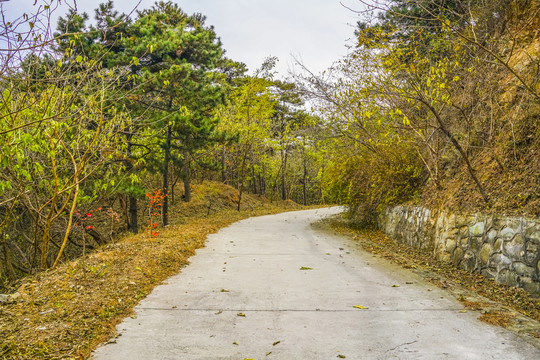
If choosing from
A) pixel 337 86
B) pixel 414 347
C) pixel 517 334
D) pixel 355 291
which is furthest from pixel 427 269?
pixel 337 86

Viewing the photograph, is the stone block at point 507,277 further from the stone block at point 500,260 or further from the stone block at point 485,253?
the stone block at point 485,253

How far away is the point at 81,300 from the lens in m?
4.98

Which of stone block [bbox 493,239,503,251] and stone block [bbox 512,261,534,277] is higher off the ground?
stone block [bbox 493,239,503,251]

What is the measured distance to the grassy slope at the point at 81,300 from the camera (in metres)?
3.77

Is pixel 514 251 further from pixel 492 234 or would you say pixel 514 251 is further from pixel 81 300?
pixel 81 300

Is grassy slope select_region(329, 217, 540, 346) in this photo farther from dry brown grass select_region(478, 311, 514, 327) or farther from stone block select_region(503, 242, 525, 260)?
stone block select_region(503, 242, 525, 260)

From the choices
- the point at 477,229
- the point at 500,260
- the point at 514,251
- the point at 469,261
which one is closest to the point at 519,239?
the point at 514,251

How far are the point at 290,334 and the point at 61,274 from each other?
13.6ft

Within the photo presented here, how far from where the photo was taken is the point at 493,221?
6.38 metres

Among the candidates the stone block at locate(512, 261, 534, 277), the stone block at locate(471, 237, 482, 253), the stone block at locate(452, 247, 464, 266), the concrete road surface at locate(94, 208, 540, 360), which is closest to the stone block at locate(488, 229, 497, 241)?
the stone block at locate(471, 237, 482, 253)

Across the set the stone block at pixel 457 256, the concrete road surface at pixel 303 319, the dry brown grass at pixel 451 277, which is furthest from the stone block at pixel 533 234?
the stone block at pixel 457 256

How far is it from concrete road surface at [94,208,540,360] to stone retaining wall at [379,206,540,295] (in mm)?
961

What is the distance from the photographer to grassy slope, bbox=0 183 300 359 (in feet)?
12.4

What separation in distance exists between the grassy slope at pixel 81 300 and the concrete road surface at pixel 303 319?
26cm
